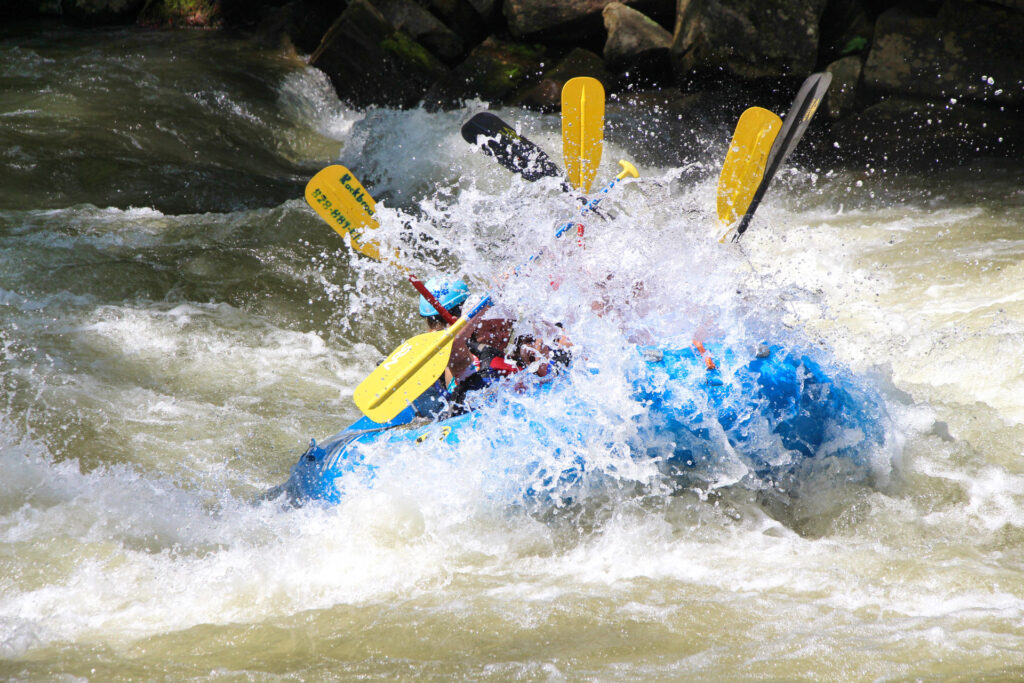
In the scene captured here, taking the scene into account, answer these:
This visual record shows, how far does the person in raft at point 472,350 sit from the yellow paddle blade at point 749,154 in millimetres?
1138

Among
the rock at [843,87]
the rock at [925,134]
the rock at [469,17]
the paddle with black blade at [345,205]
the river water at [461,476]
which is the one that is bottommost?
the river water at [461,476]

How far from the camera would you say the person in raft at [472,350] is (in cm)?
327

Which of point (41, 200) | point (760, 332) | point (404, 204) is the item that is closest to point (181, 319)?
point (41, 200)

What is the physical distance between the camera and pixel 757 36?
7191mm

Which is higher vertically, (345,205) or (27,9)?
(27,9)

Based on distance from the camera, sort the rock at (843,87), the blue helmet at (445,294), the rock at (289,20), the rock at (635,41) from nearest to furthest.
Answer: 1. the blue helmet at (445,294)
2. the rock at (843,87)
3. the rock at (635,41)
4. the rock at (289,20)

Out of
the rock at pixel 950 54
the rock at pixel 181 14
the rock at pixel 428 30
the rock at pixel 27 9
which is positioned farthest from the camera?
the rock at pixel 181 14

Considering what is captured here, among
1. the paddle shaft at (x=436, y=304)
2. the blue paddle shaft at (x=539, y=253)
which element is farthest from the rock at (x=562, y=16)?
the paddle shaft at (x=436, y=304)

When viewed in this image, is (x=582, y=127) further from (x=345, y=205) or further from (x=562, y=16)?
(x=562, y=16)

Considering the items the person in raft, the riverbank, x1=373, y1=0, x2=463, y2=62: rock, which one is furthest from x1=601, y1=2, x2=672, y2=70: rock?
the person in raft

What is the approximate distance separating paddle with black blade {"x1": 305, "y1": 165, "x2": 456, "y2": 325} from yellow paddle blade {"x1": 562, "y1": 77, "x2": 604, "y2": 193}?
1.07 metres

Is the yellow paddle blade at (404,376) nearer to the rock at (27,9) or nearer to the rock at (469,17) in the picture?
the rock at (469,17)

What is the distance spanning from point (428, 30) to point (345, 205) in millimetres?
6267

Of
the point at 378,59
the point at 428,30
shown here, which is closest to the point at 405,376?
the point at 378,59
